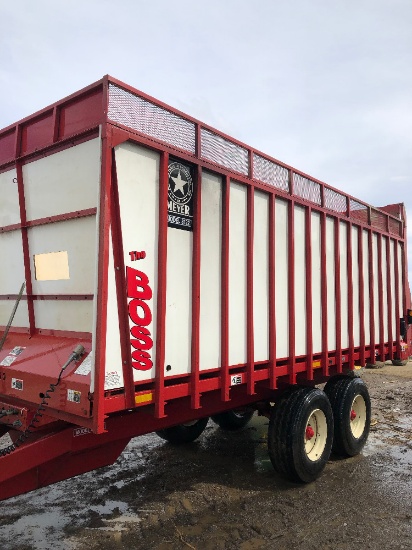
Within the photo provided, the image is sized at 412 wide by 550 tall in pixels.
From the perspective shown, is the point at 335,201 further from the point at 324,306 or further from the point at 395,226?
the point at 395,226

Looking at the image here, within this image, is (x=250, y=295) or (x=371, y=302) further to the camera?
(x=371, y=302)

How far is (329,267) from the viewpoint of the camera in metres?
5.87

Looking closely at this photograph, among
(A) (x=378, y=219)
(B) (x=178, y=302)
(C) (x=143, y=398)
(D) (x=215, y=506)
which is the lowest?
(D) (x=215, y=506)

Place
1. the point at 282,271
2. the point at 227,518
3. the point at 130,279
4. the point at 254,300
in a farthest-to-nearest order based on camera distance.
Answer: the point at 282,271
the point at 254,300
the point at 227,518
the point at 130,279

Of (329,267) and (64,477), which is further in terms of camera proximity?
(329,267)

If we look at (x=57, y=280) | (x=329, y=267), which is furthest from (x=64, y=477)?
(x=329, y=267)

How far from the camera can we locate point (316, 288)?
220 inches

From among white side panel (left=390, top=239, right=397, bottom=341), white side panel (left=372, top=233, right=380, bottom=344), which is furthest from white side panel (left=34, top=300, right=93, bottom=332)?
white side panel (left=390, top=239, right=397, bottom=341)

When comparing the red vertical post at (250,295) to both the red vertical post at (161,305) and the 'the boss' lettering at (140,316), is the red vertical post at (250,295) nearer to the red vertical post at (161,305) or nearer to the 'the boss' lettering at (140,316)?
the red vertical post at (161,305)

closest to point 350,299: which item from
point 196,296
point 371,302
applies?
point 371,302

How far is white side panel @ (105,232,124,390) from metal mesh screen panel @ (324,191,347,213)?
360cm

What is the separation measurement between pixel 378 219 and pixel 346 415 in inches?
122

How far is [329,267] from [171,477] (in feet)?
10.5

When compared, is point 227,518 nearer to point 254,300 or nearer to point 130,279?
point 254,300
